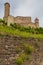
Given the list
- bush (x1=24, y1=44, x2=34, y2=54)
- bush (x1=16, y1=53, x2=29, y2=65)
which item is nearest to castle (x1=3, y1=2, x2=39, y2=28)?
bush (x1=24, y1=44, x2=34, y2=54)

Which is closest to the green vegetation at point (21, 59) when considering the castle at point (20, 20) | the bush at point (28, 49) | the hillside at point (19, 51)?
the hillside at point (19, 51)

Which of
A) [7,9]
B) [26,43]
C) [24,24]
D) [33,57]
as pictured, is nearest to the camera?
[33,57]

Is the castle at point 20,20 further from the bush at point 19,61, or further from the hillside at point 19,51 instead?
the bush at point 19,61

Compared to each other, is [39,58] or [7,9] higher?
[7,9]

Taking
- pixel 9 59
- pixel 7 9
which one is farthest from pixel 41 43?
pixel 7 9

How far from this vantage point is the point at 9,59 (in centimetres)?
1909

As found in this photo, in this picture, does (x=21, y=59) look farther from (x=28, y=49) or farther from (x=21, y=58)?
(x=28, y=49)

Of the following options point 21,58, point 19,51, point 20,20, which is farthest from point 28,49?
point 20,20

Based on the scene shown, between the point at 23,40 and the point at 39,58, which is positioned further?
the point at 23,40

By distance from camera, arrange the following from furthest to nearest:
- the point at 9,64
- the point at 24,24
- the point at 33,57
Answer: the point at 24,24 < the point at 33,57 < the point at 9,64

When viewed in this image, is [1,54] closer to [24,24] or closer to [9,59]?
[9,59]

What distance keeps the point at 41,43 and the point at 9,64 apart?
4.92m

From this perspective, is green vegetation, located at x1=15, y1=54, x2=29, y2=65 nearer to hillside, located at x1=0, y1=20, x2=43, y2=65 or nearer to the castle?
hillside, located at x1=0, y1=20, x2=43, y2=65

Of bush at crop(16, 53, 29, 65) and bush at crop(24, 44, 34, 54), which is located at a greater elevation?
bush at crop(24, 44, 34, 54)
